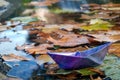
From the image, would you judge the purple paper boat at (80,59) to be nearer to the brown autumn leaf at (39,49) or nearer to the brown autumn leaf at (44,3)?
the brown autumn leaf at (39,49)

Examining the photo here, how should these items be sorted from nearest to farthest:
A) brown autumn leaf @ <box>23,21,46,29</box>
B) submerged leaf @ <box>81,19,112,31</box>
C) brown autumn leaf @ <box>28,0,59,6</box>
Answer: submerged leaf @ <box>81,19,112,31</box> → brown autumn leaf @ <box>23,21,46,29</box> → brown autumn leaf @ <box>28,0,59,6</box>

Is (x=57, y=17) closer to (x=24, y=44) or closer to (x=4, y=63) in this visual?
(x=24, y=44)

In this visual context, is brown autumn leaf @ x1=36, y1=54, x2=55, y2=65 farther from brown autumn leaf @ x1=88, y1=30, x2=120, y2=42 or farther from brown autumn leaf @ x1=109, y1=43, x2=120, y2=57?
brown autumn leaf @ x1=88, y1=30, x2=120, y2=42

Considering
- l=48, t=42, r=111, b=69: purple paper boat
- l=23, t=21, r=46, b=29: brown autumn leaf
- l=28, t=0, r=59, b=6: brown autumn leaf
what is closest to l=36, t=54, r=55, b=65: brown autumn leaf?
l=48, t=42, r=111, b=69: purple paper boat

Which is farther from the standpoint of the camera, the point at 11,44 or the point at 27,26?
the point at 27,26

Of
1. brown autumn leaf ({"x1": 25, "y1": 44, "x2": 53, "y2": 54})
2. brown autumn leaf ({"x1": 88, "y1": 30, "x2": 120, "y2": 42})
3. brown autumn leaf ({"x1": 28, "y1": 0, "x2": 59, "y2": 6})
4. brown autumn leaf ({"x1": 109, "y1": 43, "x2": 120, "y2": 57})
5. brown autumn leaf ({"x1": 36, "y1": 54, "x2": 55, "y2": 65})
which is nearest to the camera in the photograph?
brown autumn leaf ({"x1": 36, "y1": 54, "x2": 55, "y2": 65})

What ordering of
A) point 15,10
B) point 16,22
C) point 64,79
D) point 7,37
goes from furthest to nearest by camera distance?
point 15,10, point 16,22, point 7,37, point 64,79

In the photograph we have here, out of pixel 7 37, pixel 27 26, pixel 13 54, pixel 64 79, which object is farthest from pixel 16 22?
pixel 64 79

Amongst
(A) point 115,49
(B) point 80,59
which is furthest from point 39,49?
(B) point 80,59
